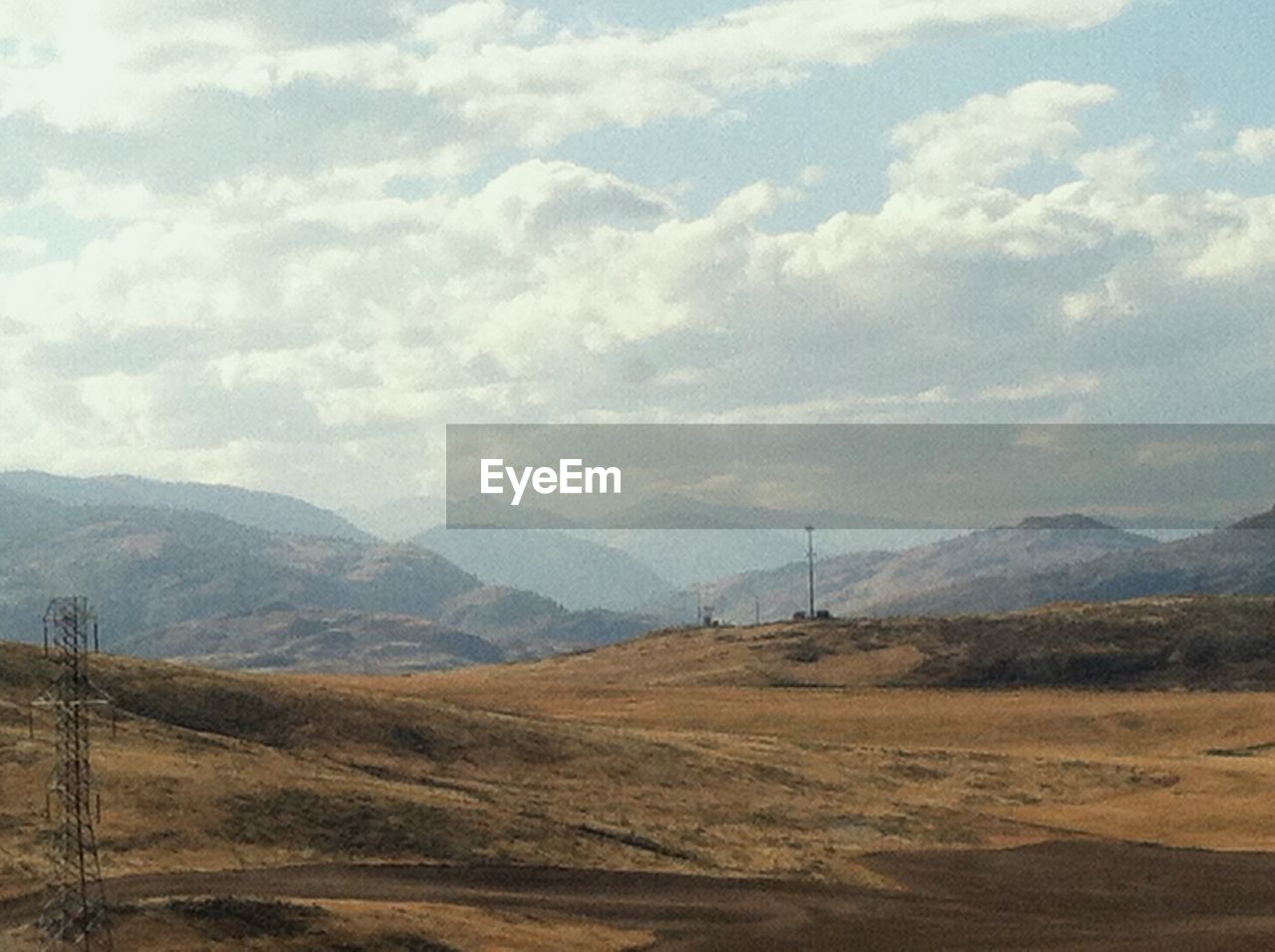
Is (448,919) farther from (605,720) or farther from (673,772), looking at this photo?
(605,720)

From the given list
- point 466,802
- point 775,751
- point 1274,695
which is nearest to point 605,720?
point 775,751

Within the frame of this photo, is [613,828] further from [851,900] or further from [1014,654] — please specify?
[1014,654]

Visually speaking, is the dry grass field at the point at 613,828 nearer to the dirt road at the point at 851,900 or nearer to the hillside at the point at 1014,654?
the dirt road at the point at 851,900

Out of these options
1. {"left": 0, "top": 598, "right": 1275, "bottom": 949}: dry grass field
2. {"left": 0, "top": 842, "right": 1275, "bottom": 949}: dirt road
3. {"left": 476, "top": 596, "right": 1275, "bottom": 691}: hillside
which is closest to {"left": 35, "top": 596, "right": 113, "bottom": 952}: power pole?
{"left": 0, "top": 598, "right": 1275, "bottom": 949}: dry grass field

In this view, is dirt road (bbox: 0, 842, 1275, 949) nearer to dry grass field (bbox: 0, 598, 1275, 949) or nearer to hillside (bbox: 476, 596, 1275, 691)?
dry grass field (bbox: 0, 598, 1275, 949)

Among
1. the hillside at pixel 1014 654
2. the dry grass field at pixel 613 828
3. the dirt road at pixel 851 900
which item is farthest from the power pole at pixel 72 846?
the hillside at pixel 1014 654

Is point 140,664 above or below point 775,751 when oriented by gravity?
above
